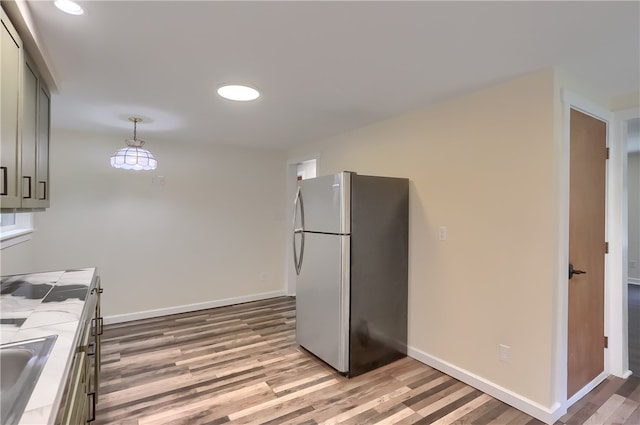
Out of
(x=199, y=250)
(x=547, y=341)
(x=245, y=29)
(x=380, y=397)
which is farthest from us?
(x=199, y=250)

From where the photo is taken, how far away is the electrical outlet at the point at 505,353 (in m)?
2.23

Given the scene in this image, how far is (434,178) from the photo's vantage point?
2.74m

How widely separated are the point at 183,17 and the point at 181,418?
7.66 ft

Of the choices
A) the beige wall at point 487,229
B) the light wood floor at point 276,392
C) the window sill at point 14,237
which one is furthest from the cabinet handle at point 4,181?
the beige wall at point 487,229

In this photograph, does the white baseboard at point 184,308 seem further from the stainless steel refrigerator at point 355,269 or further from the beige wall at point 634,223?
the beige wall at point 634,223

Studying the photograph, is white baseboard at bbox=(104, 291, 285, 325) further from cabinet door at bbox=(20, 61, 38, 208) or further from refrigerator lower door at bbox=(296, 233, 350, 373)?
cabinet door at bbox=(20, 61, 38, 208)

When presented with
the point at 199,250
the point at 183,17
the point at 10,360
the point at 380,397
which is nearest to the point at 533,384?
the point at 380,397

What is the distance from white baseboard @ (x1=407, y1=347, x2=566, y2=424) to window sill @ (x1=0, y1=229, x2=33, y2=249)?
3379mm

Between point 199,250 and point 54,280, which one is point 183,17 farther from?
point 199,250

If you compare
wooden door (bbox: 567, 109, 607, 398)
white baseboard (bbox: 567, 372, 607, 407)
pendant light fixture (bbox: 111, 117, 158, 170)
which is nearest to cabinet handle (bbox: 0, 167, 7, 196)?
pendant light fixture (bbox: 111, 117, 158, 170)

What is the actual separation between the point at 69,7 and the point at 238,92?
110 centimetres

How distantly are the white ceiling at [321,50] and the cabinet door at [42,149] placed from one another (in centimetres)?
23

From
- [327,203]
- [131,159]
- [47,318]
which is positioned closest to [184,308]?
[131,159]

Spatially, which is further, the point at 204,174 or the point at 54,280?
the point at 204,174
